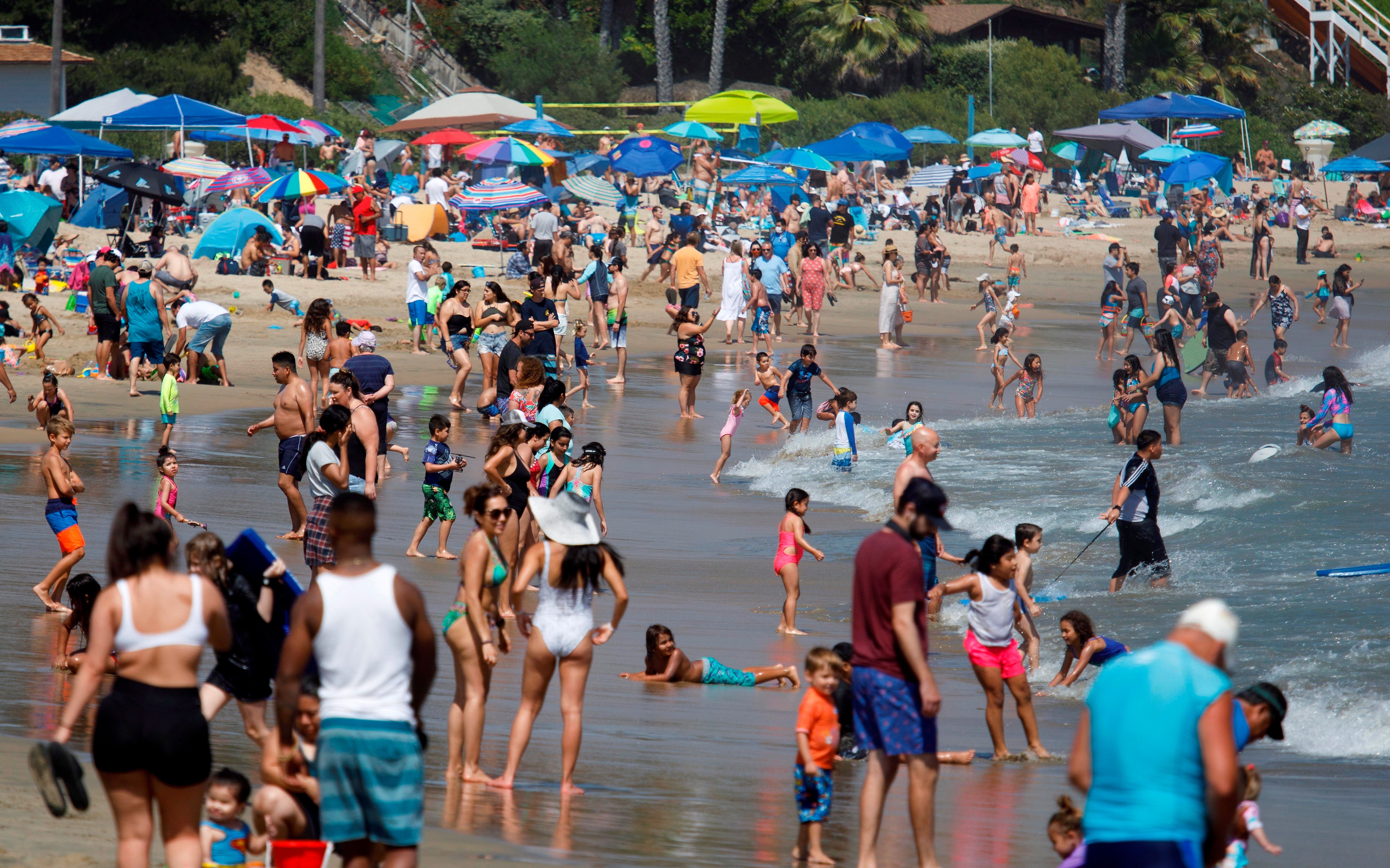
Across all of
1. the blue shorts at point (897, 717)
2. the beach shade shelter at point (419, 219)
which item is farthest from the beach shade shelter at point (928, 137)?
the blue shorts at point (897, 717)

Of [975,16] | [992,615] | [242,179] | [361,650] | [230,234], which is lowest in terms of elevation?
[992,615]

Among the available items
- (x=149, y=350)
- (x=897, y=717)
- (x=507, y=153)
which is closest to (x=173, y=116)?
(x=507, y=153)

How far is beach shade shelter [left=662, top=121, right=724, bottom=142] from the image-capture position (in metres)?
36.4

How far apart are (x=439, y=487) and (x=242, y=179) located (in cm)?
1724

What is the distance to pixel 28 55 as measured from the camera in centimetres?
3572

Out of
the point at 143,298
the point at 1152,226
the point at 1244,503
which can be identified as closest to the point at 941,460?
the point at 1244,503

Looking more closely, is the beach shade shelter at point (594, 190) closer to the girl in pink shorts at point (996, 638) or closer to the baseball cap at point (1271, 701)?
the girl in pink shorts at point (996, 638)

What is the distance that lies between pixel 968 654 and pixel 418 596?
3.91 meters

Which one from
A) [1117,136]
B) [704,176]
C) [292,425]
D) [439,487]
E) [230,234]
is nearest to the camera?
[292,425]

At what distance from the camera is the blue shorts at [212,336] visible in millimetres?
18156

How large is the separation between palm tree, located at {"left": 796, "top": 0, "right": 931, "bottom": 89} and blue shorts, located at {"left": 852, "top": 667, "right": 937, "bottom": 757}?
139 ft

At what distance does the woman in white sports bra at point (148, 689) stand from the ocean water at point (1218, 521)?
5.66 metres

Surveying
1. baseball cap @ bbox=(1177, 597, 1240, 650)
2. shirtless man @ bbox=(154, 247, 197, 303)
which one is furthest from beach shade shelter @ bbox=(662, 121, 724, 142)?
baseball cap @ bbox=(1177, 597, 1240, 650)

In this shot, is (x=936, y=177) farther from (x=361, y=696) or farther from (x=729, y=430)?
(x=361, y=696)
